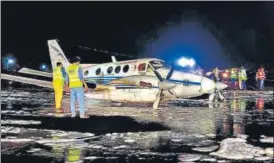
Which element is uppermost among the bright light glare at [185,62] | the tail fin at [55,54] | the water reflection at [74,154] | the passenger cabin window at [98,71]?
the tail fin at [55,54]

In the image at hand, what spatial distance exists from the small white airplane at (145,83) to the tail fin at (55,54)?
165cm

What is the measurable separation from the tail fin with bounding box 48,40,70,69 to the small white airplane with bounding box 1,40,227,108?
1646mm

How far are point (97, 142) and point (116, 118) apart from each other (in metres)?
3.00

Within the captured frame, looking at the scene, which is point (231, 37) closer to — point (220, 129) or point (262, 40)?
point (262, 40)

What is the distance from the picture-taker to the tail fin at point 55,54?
15195mm

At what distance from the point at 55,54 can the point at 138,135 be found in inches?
296

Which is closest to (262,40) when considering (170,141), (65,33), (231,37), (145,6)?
(231,37)

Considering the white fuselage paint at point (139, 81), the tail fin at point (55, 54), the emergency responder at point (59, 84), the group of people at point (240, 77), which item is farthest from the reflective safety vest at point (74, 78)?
the group of people at point (240, 77)

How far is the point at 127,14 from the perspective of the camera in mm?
14883

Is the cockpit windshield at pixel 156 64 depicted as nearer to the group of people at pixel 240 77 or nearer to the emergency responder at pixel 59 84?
the emergency responder at pixel 59 84

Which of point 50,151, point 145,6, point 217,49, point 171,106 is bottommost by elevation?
point 50,151

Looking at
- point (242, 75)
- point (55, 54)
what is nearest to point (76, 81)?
point (55, 54)

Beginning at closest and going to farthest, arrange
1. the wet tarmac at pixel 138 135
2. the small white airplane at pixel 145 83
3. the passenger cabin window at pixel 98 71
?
the wet tarmac at pixel 138 135 → the small white airplane at pixel 145 83 → the passenger cabin window at pixel 98 71

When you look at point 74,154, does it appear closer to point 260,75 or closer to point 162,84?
point 162,84
